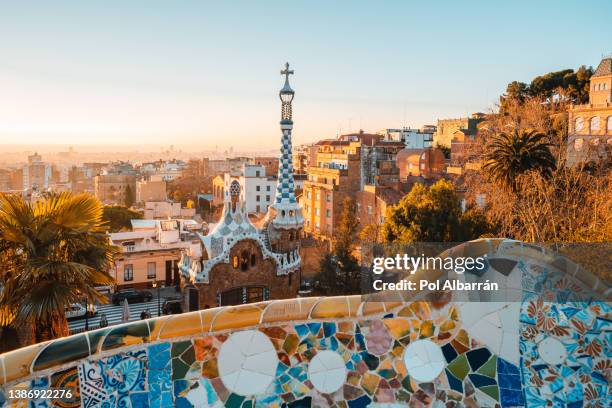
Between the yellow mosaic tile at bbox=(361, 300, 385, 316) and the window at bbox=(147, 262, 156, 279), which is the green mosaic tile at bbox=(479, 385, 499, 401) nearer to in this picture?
the yellow mosaic tile at bbox=(361, 300, 385, 316)

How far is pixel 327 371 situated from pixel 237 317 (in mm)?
654

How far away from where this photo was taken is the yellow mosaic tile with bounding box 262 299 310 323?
3557 millimetres

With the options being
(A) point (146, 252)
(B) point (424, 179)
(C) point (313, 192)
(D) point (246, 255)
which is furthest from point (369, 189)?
(D) point (246, 255)

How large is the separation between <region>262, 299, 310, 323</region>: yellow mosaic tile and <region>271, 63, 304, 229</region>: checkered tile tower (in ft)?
46.7

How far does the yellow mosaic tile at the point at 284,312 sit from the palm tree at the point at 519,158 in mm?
13962

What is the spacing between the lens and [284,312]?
3590 mm

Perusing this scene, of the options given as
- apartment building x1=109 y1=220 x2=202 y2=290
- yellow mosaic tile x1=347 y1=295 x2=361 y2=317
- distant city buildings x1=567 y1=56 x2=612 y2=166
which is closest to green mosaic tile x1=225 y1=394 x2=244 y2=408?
yellow mosaic tile x1=347 y1=295 x2=361 y2=317

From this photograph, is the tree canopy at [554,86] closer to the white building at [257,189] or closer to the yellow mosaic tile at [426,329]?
the white building at [257,189]

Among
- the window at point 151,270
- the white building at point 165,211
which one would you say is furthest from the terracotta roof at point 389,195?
the white building at point 165,211

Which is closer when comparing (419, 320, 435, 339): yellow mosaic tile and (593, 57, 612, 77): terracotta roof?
(419, 320, 435, 339): yellow mosaic tile

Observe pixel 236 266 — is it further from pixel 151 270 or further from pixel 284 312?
pixel 284 312

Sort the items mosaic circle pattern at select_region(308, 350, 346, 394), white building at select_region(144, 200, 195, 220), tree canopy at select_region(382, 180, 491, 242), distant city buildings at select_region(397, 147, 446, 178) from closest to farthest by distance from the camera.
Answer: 1. mosaic circle pattern at select_region(308, 350, 346, 394)
2. tree canopy at select_region(382, 180, 491, 242)
3. distant city buildings at select_region(397, 147, 446, 178)
4. white building at select_region(144, 200, 195, 220)

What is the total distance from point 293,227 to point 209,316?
14490 mm

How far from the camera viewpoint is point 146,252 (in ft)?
81.2
